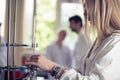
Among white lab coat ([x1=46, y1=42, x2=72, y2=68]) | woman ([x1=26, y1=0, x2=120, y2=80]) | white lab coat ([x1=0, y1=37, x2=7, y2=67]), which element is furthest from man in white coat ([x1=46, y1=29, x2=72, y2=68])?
woman ([x1=26, y1=0, x2=120, y2=80])

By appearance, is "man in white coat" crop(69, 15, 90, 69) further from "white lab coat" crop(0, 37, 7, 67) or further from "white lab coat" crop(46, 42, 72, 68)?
"white lab coat" crop(0, 37, 7, 67)

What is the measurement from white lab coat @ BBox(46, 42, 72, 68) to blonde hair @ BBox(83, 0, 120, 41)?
7.65 ft

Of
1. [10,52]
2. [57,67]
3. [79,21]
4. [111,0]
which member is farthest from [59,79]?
[79,21]

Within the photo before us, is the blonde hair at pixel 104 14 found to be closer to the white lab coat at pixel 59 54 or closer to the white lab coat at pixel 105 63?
the white lab coat at pixel 105 63

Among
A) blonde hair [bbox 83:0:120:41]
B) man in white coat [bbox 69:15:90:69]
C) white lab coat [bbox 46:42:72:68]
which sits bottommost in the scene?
white lab coat [bbox 46:42:72:68]

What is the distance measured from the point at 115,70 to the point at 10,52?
0.44m

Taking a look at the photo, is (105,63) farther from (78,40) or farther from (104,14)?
(78,40)

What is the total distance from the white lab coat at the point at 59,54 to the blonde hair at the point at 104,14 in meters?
2.33

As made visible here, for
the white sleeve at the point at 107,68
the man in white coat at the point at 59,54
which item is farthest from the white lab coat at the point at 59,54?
the white sleeve at the point at 107,68

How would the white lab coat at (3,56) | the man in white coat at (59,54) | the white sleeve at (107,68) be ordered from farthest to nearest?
the man in white coat at (59,54)
the white lab coat at (3,56)
the white sleeve at (107,68)

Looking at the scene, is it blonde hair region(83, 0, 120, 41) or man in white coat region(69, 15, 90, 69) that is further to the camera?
man in white coat region(69, 15, 90, 69)

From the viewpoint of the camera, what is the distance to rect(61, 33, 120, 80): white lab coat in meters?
1.19

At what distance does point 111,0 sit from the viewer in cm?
127

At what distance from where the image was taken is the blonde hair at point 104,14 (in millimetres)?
1260
